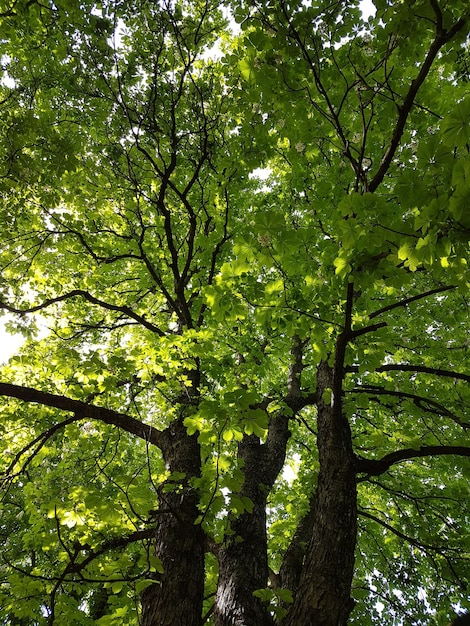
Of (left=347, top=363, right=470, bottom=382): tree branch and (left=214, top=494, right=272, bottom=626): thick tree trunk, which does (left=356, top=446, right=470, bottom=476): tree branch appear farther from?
(left=214, top=494, right=272, bottom=626): thick tree trunk

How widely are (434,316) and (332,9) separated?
4.23 m

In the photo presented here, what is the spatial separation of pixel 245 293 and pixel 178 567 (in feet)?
8.18

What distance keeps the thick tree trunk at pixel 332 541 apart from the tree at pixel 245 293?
0.02 metres

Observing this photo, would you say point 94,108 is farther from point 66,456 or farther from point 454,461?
point 454,461

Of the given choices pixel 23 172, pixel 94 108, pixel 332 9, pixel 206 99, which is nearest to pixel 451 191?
pixel 332 9

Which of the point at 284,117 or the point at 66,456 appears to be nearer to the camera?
the point at 284,117

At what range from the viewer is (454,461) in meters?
4.04

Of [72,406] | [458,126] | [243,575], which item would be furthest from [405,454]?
[72,406]

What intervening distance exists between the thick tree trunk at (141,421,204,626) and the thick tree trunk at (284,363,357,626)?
93 centimetres

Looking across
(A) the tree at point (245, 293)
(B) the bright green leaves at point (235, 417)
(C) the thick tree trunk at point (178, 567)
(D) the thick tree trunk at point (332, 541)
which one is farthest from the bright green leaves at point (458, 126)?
(C) the thick tree trunk at point (178, 567)

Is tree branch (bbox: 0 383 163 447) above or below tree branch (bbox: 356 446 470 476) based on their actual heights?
below

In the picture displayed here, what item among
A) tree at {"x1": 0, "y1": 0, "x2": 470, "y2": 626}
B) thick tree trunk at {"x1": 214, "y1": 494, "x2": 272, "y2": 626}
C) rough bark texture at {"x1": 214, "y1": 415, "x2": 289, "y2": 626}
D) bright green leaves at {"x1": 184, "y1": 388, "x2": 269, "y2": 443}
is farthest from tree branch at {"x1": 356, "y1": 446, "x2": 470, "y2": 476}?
bright green leaves at {"x1": 184, "y1": 388, "x2": 269, "y2": 443}

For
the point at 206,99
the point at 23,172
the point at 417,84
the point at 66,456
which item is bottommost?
the point at 66,456

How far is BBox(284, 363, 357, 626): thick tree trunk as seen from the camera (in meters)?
2.63
